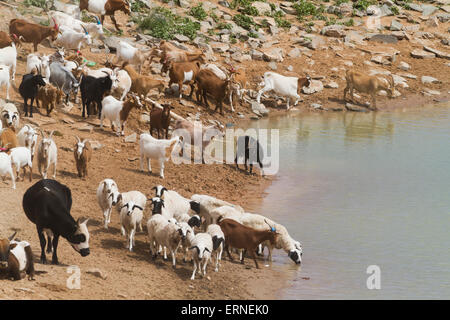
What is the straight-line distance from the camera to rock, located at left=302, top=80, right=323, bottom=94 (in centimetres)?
2550

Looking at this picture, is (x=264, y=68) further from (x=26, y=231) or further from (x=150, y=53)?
(x=26, y=231)

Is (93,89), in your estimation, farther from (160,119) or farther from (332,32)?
(332,32)

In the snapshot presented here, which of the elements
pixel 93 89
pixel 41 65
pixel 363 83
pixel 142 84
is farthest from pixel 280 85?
pixel 41 65

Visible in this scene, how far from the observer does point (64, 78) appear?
18938 mm

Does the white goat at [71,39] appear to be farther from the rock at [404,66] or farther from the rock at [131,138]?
the rock at [404,66]

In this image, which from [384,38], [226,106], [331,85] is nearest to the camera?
[226,106]

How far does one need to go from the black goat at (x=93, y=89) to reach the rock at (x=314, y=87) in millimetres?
8677

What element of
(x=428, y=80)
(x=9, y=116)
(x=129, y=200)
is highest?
(x=9, y=116)

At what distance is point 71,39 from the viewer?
866 inches

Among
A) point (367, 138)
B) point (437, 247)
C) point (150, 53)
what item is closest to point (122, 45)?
point (150, 53)

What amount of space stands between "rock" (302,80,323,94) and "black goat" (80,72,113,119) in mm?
8677

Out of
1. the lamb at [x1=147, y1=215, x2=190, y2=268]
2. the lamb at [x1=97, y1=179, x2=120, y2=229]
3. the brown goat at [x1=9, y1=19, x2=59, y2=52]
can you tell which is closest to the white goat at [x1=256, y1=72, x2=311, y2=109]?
the brown goat at [x1=9, y1=19, x2=59, y2=52]

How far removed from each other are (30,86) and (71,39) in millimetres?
5038
